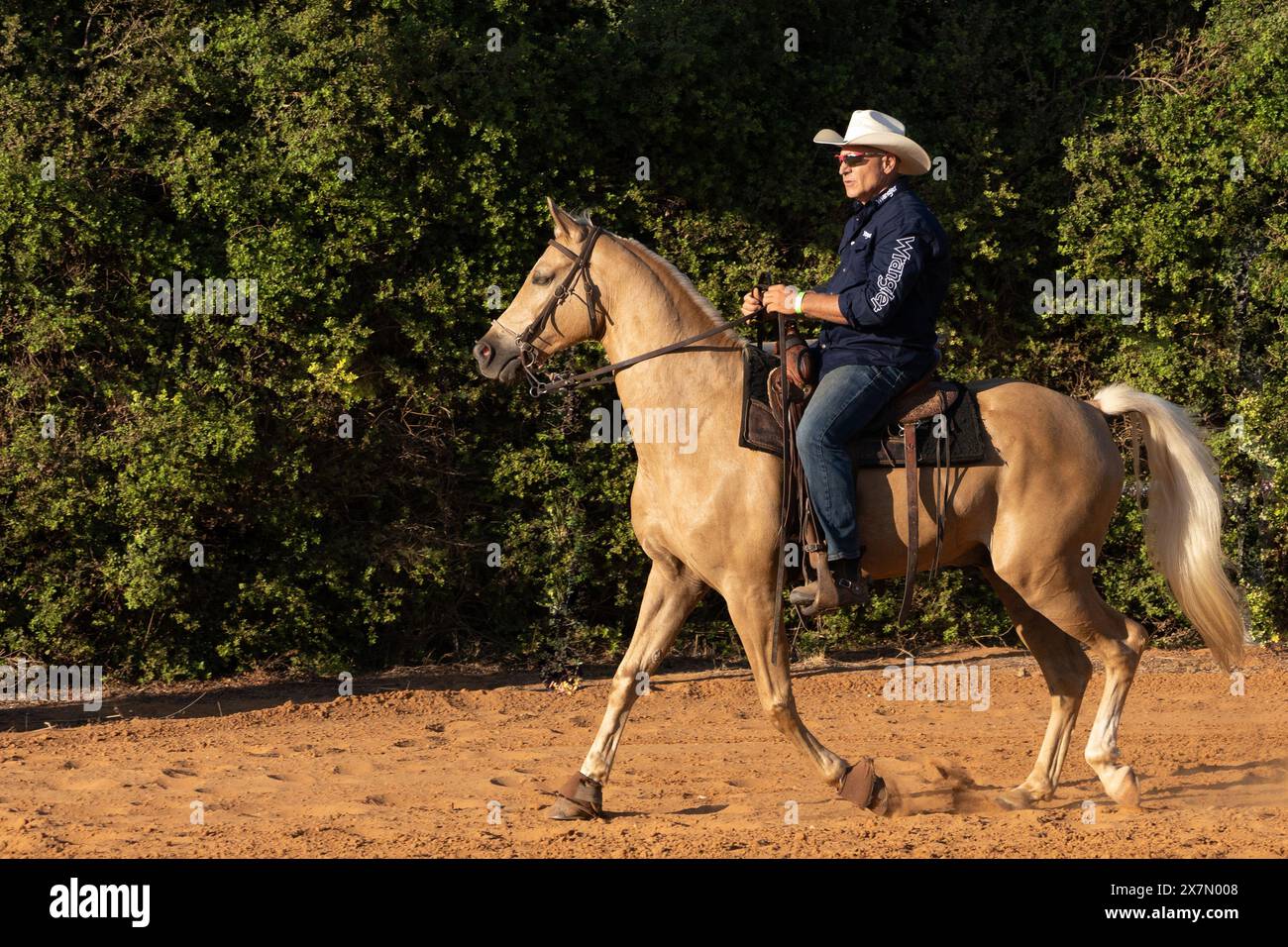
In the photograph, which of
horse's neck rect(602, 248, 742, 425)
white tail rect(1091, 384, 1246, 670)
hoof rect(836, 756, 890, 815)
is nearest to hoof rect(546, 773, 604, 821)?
hoof rect(836, 756, 890, 815)

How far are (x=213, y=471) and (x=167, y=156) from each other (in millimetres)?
2151

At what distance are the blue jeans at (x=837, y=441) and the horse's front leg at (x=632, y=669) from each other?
0.76 m

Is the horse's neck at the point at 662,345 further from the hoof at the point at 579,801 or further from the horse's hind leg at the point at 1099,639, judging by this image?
the hoof at the point at 579,801

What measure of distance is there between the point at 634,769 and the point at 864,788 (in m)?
1.61

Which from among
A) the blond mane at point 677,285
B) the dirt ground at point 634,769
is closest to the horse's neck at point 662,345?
the blond mane at point 677,285

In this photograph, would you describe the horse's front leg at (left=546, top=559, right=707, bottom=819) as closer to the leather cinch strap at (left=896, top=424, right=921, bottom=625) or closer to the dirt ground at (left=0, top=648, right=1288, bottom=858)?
the dirt ground at (left=0, top=648, right=1288, bottom=858)

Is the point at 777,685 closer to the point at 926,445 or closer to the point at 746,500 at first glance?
the point at 746,500

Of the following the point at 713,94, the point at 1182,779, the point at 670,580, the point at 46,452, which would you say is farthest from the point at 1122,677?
the point at 46,452

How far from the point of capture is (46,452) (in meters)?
9.13

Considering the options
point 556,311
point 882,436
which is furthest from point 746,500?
point 556,311

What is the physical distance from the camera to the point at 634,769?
7613mm

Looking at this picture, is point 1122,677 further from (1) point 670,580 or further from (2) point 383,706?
(2) point 383,706

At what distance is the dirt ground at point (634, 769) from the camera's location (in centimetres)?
603

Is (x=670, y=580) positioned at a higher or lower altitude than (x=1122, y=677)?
higher
